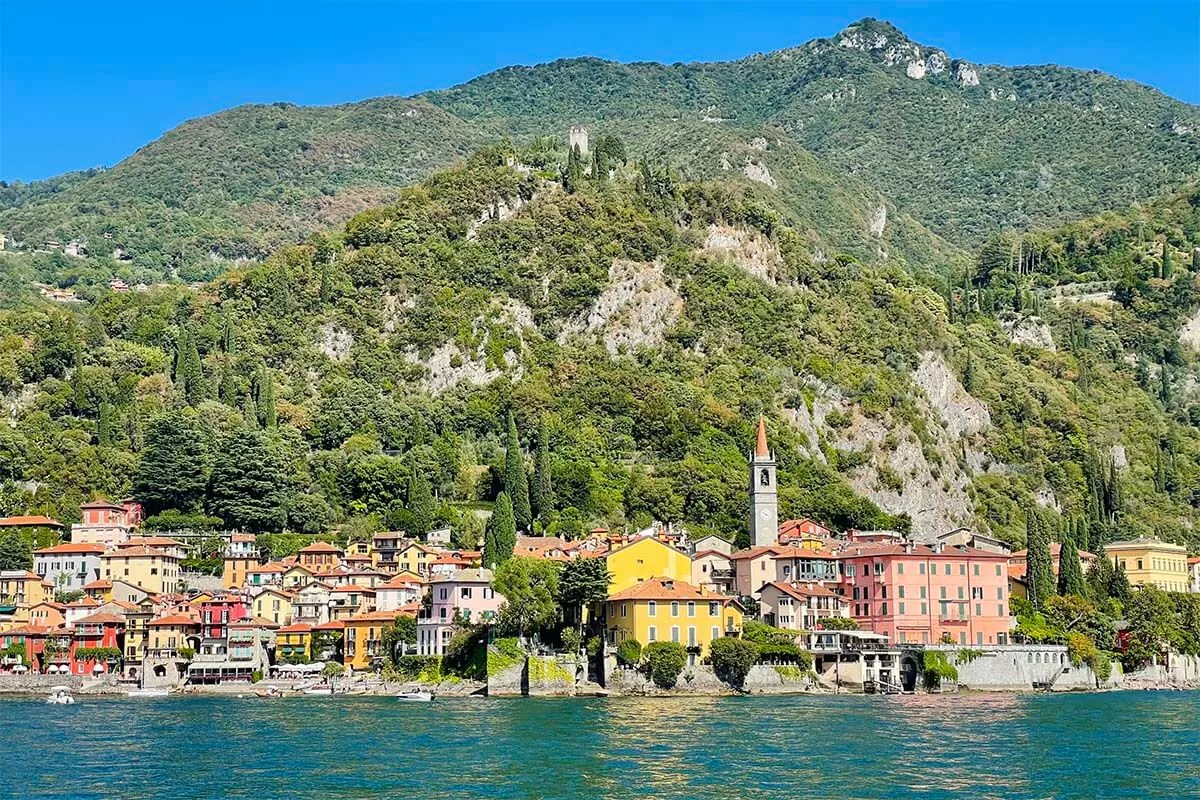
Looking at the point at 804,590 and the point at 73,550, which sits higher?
the point at 73,550

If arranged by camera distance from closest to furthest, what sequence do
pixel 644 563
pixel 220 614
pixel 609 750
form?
pixel 609 750
pixel 644 563
pixel 220 614

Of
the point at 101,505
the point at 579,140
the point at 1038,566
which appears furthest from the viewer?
the point at 579,140

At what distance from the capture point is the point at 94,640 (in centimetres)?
9862

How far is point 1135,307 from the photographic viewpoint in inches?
7766

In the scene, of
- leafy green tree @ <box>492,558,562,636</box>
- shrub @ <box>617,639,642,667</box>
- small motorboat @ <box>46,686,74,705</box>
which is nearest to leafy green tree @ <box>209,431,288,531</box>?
small motorboat @ <box>46,686,74,705</box>

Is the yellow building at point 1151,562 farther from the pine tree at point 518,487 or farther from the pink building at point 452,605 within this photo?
the pink building at point 452,605

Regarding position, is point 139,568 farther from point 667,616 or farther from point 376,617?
point 667,616

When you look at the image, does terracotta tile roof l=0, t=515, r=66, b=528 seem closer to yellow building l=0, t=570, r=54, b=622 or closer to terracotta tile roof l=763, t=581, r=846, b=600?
yellow building l=0, t=570, r=54, b=622

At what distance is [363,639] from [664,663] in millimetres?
22790

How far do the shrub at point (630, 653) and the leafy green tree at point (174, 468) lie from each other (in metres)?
46.0

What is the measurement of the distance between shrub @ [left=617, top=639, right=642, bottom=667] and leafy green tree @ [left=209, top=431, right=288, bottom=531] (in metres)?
42.3

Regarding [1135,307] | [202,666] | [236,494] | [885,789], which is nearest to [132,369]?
[236,494]

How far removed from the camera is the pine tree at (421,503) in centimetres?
11662

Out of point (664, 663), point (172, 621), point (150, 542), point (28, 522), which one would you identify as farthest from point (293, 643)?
point (664, 663)
